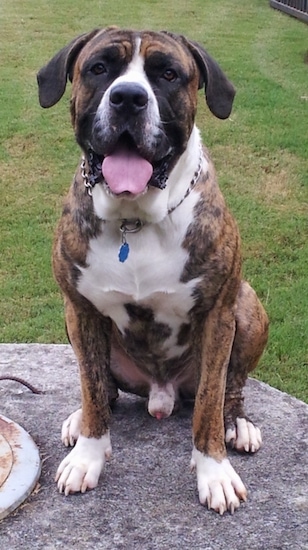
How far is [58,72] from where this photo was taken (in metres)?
2.95

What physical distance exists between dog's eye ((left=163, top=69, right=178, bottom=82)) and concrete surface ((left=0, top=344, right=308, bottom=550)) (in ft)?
4.57

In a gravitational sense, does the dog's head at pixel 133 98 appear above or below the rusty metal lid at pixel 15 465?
above

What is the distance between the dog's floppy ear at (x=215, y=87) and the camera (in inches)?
116

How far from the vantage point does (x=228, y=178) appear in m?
7.16

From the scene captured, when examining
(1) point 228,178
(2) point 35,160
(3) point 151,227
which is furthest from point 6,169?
(3) point 151,227

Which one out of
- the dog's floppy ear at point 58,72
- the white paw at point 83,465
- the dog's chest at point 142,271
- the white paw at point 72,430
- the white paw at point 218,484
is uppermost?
the dog's floppy ear at point 58,72

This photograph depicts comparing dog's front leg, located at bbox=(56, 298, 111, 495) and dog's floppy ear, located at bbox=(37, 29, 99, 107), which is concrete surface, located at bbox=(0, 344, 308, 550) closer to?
dog's front leg, located at bbox=(56, 298, 111, 495)

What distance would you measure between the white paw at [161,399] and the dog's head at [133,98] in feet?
3.05

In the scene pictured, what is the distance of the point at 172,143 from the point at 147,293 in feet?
1.64

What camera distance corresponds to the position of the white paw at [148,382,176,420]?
3.35m

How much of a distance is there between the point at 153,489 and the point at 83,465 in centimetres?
26

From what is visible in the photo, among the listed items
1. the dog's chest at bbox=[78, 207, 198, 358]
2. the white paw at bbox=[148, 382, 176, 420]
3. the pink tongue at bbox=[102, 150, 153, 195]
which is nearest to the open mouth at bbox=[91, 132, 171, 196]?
the pink tongue at bbox=[102, 150, 153, 195]

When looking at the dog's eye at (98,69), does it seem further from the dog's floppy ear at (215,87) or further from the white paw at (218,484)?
the white paw at (218,484)

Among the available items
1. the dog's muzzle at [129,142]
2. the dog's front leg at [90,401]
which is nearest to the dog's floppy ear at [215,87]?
the dog's muzzle at [129,142]
